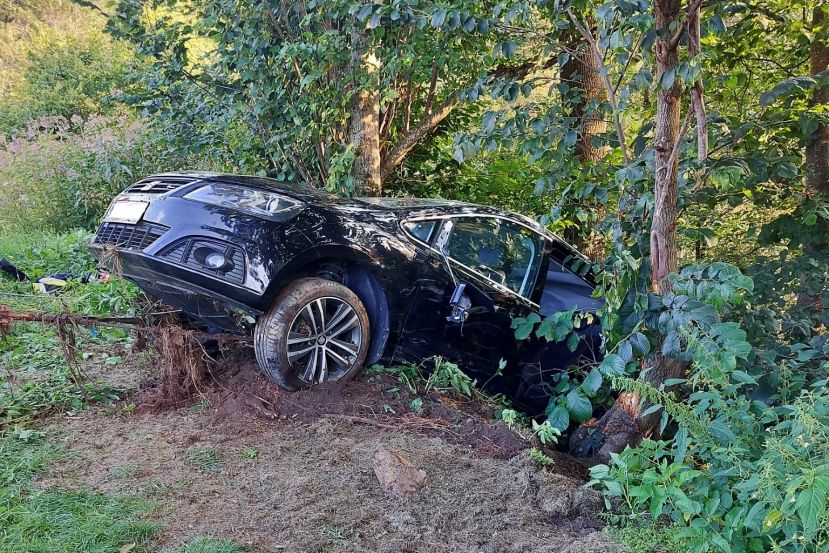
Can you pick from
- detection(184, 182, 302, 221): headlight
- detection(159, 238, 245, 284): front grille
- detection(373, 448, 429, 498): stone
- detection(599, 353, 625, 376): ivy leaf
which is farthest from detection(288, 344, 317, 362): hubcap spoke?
detection(599, 353, 625, 376): ivy leaf

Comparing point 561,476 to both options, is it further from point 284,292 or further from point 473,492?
point 284,292

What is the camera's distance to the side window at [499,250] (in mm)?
4672

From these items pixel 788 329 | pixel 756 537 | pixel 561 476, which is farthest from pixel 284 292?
pixel 788 329

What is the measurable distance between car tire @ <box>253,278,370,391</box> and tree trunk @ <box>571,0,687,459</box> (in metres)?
1.68

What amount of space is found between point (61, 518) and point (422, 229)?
2703 millimetres

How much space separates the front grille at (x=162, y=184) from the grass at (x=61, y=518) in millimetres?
1727

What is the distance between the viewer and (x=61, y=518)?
Answer: 8.84ft

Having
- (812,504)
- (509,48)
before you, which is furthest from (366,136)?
(812,504)

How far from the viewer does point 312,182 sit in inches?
273

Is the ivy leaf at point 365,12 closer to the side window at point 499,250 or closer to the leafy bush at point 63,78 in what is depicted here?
the side window at point 499,250

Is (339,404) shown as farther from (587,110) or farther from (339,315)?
(587,110)

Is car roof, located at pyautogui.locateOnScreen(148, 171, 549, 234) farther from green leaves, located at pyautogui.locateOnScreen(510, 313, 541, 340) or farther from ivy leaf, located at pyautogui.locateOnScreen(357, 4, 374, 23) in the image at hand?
ivy leaf, located at pyautogui.locateOnScreen(357, 4, 374, 23)

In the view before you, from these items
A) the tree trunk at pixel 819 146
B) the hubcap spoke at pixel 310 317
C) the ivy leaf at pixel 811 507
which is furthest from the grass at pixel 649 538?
the tree trunk at pixel 819 146

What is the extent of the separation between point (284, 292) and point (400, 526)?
1603 millimetres
